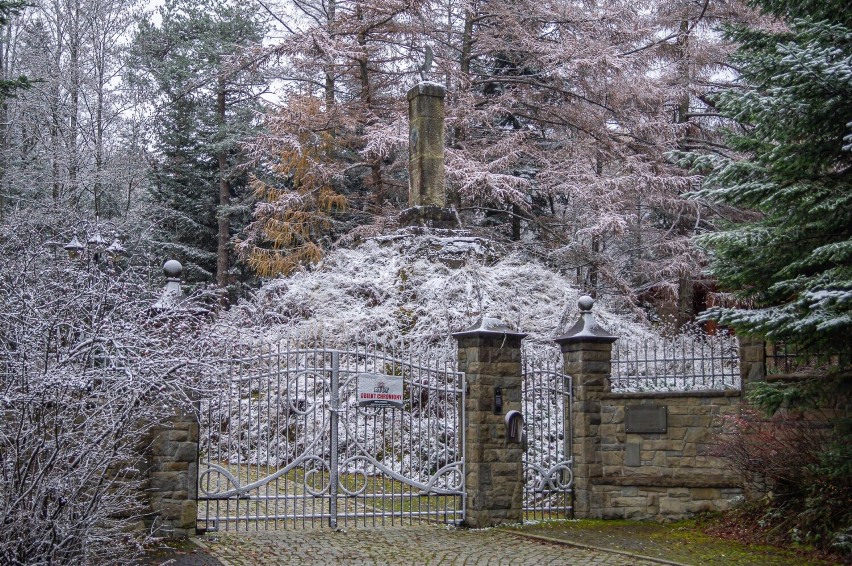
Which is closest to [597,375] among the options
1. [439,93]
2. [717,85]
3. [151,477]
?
[151,477]

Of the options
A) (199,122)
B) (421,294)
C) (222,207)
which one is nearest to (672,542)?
(421,294)

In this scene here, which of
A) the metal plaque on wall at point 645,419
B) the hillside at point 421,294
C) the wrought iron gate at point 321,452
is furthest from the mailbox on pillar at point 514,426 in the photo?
the hillside at point 421,294

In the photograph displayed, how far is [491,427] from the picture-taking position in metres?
9.25

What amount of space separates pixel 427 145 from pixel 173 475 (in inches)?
355

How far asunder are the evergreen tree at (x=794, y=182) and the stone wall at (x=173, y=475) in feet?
16.3

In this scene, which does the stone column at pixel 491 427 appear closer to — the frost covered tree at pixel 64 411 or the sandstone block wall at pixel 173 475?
the sandstone block wall at pixel 173 475

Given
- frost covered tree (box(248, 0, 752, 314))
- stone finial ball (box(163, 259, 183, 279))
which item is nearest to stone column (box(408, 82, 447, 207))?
frost covered tree (box(248, 0, 752, 314))

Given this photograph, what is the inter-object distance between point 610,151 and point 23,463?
16269mm

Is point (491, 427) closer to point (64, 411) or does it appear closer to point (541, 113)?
point (64, 411)

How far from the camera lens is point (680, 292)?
20141 mm

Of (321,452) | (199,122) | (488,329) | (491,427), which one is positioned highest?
(199,122)

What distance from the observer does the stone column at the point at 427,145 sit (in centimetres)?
1546

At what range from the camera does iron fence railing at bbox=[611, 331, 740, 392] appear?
9840 millimetres

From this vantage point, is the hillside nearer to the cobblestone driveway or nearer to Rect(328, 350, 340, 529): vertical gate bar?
Rect(328, 350, 340, 529): vertical gate bar
